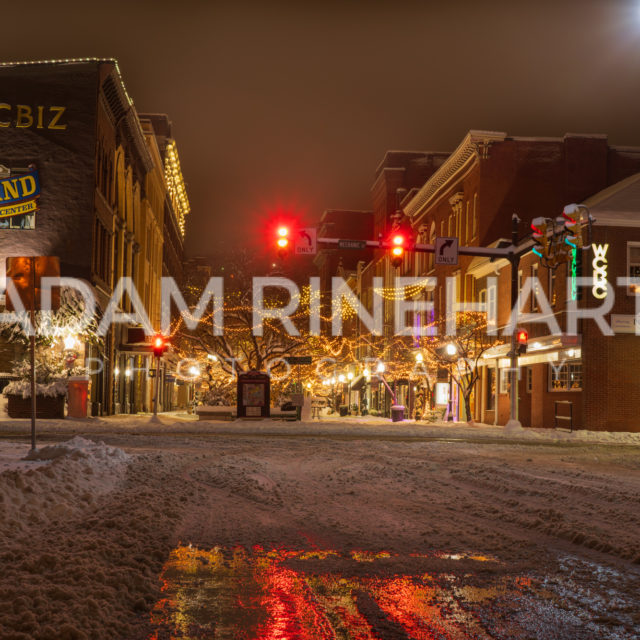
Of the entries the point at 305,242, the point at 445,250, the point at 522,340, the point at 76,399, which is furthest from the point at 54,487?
the point at 76,399

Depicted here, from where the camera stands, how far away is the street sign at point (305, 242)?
2345cm

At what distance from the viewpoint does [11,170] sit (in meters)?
35.0

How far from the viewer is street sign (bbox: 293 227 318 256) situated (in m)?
23.5

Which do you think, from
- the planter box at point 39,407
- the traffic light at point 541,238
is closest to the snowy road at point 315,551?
the traffic light at point 541,238

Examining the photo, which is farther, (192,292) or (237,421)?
(192,292)

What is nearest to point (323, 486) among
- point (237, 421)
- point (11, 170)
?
point (237, 421)

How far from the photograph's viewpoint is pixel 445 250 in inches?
961

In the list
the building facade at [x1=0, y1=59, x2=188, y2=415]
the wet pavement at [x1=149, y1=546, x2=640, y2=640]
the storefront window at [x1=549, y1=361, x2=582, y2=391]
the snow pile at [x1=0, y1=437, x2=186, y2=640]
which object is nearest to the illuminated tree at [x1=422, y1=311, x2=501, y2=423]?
the storefront window at [x1=549, y1=361, x2=582, y2=391]

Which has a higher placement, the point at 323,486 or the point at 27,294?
the point at 27,294

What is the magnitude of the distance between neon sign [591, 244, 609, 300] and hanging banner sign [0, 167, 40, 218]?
2163cm

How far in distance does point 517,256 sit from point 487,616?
22845 millimetres

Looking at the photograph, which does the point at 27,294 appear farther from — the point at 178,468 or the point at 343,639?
the point at 343,639

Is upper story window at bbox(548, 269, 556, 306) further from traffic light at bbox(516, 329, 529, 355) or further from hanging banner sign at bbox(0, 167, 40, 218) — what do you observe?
hanging banner sign at bbox(0, 167, 40, 218)

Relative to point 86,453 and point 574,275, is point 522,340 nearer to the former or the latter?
point 574,275
